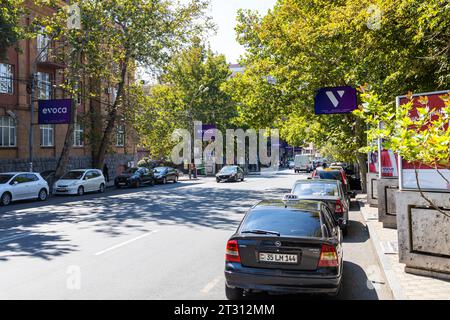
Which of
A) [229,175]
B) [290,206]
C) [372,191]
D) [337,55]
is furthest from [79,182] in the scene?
[290,206]

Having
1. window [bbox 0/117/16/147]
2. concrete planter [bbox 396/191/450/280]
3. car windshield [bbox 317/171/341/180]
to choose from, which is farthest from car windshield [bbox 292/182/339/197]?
window [bbox 0/117/16/147]

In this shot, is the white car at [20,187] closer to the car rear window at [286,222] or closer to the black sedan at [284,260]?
the car rear window at [286,222]

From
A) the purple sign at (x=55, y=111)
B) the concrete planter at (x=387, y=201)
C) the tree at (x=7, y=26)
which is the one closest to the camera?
the concrete planter at (x=387, y=201)

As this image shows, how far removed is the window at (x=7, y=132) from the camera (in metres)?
28.2

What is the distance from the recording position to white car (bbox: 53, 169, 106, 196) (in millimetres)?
23969

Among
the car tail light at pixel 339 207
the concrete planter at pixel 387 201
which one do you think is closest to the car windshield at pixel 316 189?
the car tail light at pixel 339 207

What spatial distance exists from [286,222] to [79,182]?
2093cm

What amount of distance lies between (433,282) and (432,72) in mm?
6286

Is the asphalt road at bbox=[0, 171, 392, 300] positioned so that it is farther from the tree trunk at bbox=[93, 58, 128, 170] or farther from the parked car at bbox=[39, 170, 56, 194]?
the tree trunk at bbox=[93, 58, 128, 170]

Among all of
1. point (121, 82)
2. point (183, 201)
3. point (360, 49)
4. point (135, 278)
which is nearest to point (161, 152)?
point (121, 82)

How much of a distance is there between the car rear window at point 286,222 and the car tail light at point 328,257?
8.8 inches

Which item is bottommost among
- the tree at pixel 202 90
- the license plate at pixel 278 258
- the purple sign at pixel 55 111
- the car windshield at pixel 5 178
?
the license plate at pixel 278 258

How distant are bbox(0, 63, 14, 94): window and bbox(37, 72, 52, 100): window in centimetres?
234
